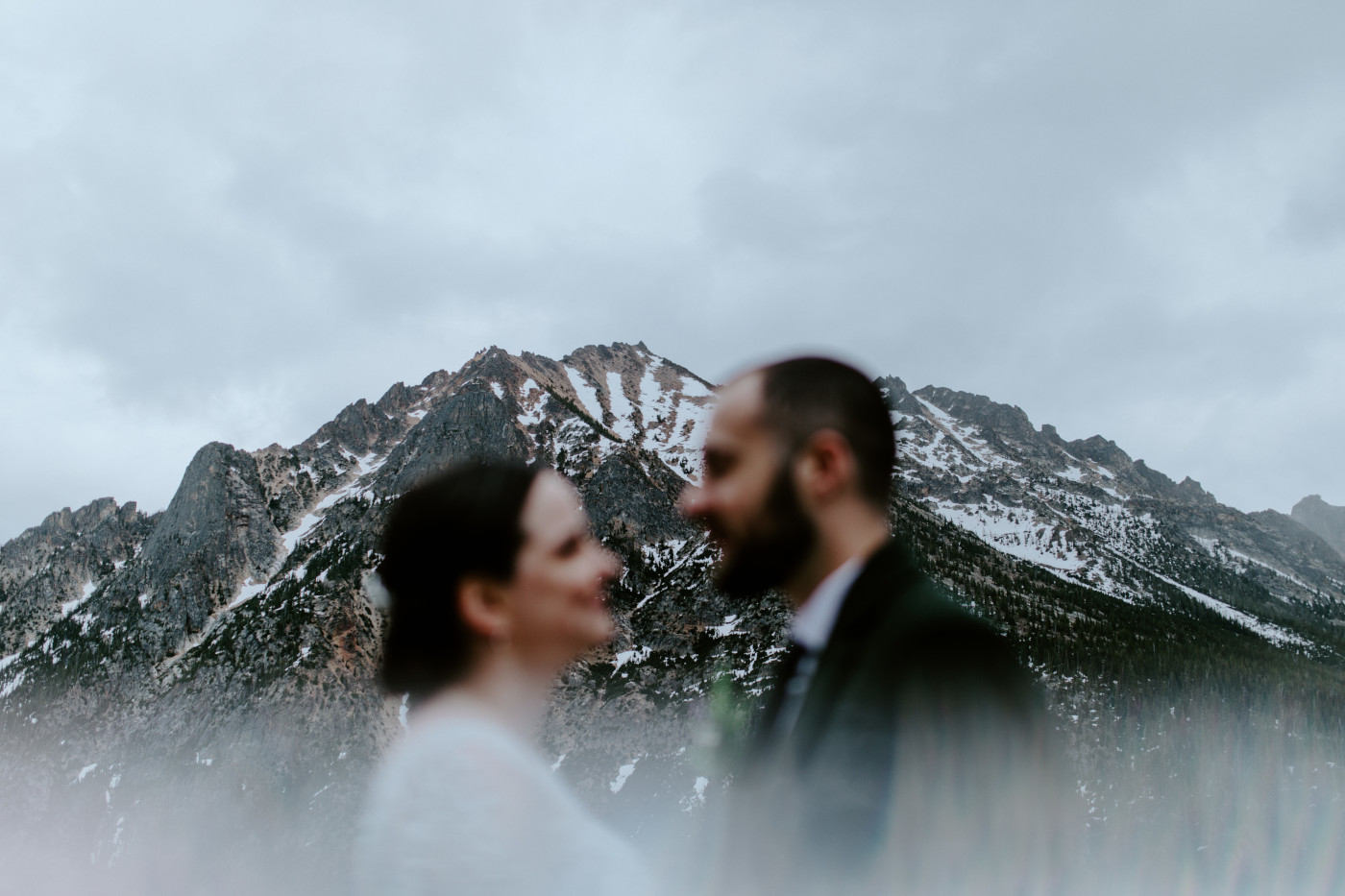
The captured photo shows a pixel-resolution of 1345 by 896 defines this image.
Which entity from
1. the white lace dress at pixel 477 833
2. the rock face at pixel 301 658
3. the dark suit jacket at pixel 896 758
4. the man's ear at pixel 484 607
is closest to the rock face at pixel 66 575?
the rock face at pixel 301 658

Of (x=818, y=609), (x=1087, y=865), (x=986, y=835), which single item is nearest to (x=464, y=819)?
(x=818, y=609)

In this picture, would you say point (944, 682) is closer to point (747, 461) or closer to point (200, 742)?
point (747, 461)

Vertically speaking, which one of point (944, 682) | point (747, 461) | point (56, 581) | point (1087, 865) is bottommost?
point (1087, 865)

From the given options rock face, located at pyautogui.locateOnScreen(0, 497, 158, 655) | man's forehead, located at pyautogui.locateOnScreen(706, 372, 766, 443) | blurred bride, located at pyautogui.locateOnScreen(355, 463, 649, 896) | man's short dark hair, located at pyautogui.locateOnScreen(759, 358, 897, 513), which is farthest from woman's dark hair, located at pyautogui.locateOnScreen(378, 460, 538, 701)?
rock face, located at pyautogui.locateOnScreen(0, 497, 158, 655)

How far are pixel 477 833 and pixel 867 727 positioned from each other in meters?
1.31

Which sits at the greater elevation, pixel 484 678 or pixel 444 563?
pixel 444 563

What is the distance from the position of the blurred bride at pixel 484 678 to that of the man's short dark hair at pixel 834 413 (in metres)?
0.94

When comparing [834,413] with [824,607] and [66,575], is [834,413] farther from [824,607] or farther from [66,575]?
[66,575]

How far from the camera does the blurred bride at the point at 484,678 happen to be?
92.0 inches

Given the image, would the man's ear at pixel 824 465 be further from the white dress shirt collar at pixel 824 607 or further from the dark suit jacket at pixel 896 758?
the dark suit jacket at pixel 896 758

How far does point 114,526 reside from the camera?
16925 centimetres

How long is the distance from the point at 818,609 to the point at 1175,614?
8299 inches

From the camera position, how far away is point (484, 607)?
297cm

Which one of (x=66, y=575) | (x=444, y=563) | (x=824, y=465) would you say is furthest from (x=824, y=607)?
(x=66, y=575)
